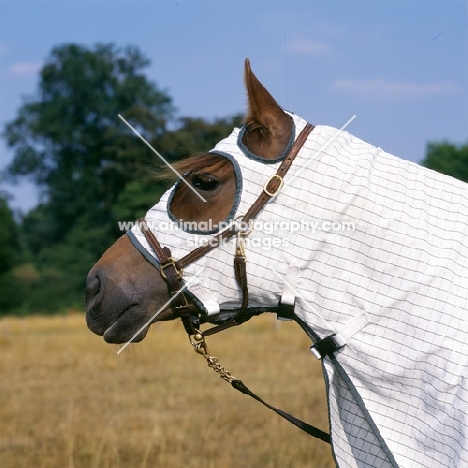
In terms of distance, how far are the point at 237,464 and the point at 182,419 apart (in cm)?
219

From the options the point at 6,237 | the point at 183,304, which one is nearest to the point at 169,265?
the point at 183,304

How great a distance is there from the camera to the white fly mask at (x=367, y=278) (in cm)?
255

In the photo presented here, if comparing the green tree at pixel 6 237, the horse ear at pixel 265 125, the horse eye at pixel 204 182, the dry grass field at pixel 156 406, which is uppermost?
the green tree at pixel 6 237

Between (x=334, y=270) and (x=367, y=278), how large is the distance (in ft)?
0.46

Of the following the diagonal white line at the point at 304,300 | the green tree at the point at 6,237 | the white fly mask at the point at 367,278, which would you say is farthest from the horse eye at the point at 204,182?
the green tree at the point at 6,237

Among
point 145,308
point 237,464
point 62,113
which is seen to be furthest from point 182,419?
point 145,308

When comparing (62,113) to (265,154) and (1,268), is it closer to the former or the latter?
(265,154)

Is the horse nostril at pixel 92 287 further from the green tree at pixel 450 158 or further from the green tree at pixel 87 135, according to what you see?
the green tree at pixel 450 158

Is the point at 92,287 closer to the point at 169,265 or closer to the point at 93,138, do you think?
the point at 169,265

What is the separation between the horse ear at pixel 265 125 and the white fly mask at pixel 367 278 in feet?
0.17

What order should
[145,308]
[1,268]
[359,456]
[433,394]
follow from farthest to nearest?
[1,268] < [145,308] < [359,456] < [433,394]

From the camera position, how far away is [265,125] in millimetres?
2871

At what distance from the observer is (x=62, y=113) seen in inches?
351

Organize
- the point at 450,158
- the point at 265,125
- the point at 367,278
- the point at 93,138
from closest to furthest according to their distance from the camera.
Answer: the point at 367,278 → the point at 265,125 → the point at 93,138 → the point at 450,158
